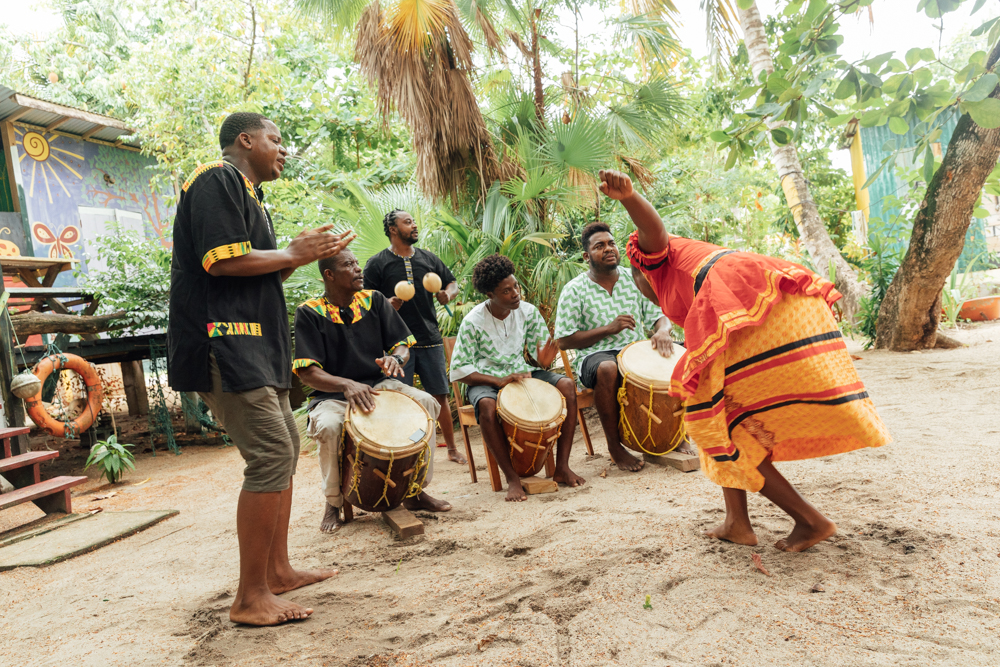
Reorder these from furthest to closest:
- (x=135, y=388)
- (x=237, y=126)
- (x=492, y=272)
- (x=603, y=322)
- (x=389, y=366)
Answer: (x=135, y=388) → (x=603, y=322) → (x=492, y=272) → (x=389, y=366) → (x=237, y=126)

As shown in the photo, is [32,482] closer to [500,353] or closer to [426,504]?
[426,504]

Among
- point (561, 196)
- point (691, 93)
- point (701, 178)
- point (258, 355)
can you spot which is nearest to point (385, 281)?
point (561, 196)

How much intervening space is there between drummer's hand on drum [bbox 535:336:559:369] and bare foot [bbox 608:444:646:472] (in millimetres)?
741

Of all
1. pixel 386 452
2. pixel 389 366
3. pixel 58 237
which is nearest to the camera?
pixel 386 452

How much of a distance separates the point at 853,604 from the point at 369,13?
655cm

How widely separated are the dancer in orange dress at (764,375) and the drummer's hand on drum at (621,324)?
1.75 metres

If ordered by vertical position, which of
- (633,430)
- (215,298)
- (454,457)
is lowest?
(454,457)

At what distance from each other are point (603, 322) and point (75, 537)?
12.3 feet

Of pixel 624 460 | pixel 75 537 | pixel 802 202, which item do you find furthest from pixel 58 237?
pixel 802 202

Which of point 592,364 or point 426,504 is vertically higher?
point 592,364

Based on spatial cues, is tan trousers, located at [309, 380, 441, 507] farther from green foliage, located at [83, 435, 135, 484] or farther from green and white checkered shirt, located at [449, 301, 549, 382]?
green foliage, located at [83, 435, 135, 484]

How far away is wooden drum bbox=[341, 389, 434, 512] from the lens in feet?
10.3

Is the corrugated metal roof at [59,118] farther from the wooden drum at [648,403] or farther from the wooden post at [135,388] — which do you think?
the wooden drum at [648,403]

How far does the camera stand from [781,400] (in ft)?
7.42
